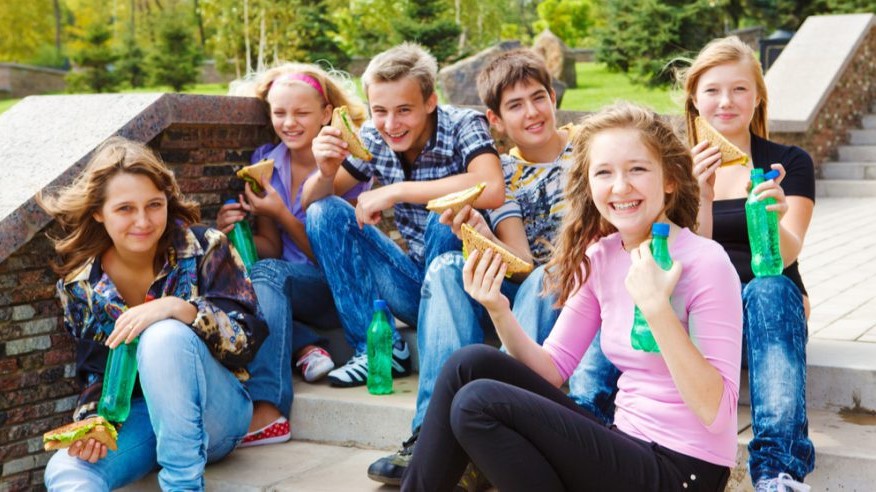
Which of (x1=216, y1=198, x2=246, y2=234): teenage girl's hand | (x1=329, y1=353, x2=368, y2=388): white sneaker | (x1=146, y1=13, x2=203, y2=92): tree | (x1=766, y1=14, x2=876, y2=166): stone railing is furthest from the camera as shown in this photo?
(x1=146, y1=13, x2=203, y2=92): tree

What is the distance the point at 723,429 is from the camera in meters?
2.70

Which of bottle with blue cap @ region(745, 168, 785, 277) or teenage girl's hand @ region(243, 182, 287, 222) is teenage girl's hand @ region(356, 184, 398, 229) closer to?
teenage girl's hand @ region(243, 182, 287, 222)

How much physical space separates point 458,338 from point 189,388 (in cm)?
96

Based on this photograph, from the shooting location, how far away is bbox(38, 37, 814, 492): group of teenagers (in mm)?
2744

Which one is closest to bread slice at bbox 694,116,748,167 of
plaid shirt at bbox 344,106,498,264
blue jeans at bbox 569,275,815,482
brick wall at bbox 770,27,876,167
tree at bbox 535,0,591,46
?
blue jeans at bbox 569,275,815,482

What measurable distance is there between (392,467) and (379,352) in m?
0.84

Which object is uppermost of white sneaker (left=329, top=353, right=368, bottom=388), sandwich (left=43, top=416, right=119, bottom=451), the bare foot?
sandwich (left=43, top=416, right=119, bottom=451)

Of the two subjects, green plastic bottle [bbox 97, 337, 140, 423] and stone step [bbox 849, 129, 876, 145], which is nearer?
green plastic bottle [bbox 97, 337, 140, 423]

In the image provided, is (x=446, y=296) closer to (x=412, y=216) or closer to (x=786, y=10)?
(x=412, y=216)

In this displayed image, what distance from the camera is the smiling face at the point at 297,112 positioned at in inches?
184

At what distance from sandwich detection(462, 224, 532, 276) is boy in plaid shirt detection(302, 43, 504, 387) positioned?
899 millimetres

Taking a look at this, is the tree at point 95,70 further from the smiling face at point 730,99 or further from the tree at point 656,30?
the smiling face at point 730,99

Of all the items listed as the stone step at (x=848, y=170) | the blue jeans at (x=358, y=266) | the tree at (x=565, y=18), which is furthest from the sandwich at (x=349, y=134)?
the tree at (x=565, y=18)

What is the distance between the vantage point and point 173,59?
84.6 ft
